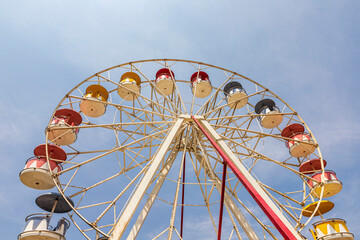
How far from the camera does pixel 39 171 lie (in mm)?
12492

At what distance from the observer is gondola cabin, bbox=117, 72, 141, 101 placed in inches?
651

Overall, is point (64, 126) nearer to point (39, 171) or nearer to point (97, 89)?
point (39, 171)

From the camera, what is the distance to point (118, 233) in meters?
9.26

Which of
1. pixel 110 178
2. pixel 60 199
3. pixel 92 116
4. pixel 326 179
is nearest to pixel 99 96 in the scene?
pixel 92 116

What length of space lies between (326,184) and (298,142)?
262 centimetres

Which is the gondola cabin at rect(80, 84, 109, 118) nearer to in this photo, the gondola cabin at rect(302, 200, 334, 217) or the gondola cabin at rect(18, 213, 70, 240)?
the gondola cabin at rect(18, 213, 70, 240)

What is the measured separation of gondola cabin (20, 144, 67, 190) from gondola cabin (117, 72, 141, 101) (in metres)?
5.36

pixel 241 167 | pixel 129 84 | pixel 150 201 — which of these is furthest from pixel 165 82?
pixel 241 167

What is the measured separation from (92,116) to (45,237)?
6.98 meters

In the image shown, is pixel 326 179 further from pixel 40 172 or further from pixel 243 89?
pixel 40 172

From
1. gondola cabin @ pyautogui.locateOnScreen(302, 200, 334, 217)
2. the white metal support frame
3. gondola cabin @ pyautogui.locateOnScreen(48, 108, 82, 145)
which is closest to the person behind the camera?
the white metal support frame

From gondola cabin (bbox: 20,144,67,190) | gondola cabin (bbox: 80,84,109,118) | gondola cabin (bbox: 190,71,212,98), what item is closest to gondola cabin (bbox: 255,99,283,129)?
gondola cabin (bbox: 190,71,212,98)

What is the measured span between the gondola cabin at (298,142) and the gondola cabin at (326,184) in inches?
55.8

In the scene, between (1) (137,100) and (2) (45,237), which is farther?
(1) (137,100)
